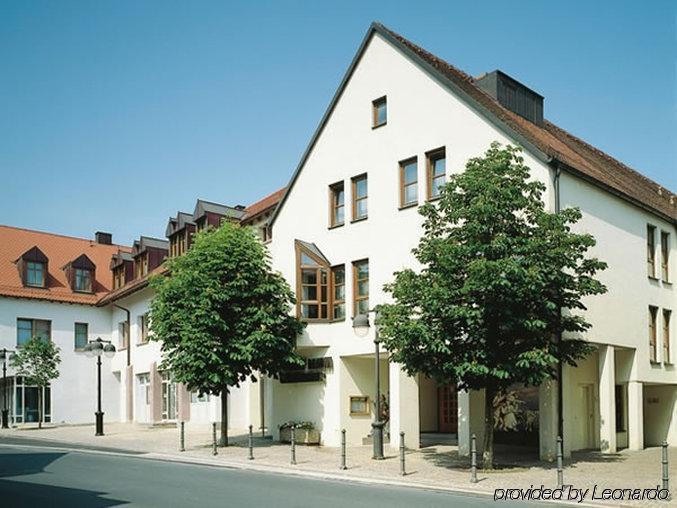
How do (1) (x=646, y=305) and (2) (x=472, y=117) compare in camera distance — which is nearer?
(2) (x=472, y=117)

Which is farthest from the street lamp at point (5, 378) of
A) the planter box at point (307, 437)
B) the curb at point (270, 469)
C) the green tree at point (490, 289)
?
Answer: the green tree at point (490, 289)

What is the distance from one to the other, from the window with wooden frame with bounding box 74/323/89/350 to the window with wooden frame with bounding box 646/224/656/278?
31.0 m

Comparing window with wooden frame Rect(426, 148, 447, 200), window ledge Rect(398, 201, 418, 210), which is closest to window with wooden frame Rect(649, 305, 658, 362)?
window with wooden frame Rect(426, 148, 447, 200)

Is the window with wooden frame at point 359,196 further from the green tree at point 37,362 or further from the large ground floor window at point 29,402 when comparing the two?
the large ground floor window at point 29,402

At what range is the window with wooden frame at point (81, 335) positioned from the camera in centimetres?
4616

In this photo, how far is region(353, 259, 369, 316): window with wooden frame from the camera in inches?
1042

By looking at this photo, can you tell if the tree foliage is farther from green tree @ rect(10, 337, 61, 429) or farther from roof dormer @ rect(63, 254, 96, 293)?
roof dormer @ rect(63, 254, 96, 293)

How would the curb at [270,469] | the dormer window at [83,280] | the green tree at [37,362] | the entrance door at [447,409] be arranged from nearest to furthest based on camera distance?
the curb at [270,469]
the entrance door at [447,409]
the green tree at [37,362]
the dormer window at [83,280]

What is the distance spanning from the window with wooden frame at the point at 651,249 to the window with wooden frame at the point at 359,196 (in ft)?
30.8

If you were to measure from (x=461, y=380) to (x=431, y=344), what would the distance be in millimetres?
1508

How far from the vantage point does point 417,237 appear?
24.7 m

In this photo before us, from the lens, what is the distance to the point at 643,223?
27109mm

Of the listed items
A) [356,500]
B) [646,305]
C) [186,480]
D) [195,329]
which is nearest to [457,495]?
[356,500]

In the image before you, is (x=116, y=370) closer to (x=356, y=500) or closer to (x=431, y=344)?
(x=431, y=344)
